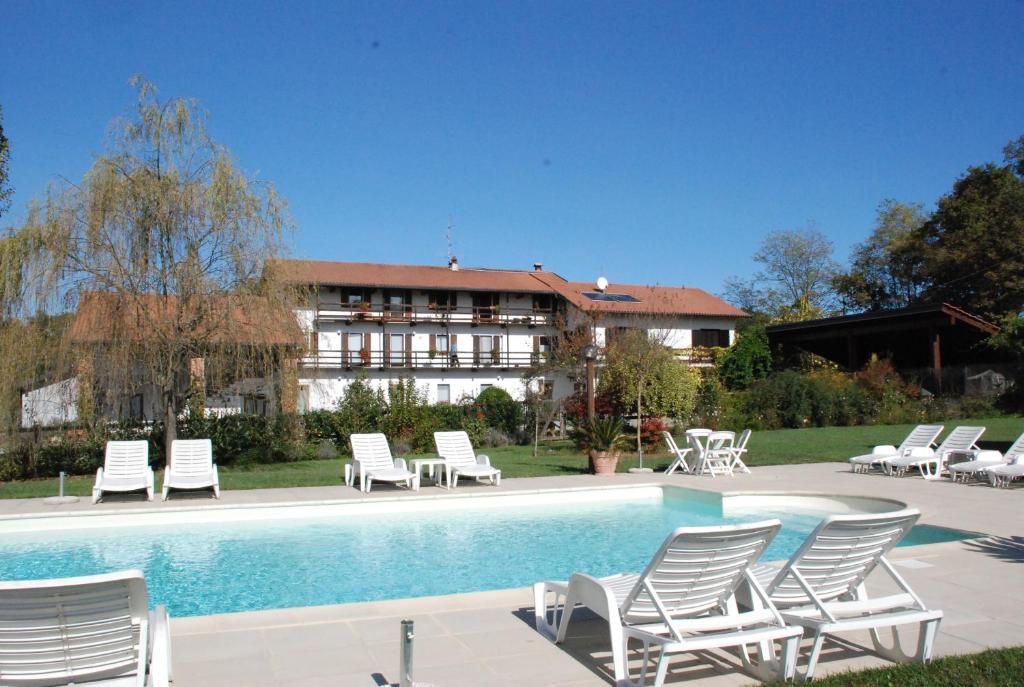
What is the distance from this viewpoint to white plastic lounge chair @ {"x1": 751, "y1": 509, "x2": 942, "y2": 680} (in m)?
4.72

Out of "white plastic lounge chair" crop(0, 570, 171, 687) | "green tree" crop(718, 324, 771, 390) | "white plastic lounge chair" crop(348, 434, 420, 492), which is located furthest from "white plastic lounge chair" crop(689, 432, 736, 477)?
"green tree" crop(718, 324, 771, 390)

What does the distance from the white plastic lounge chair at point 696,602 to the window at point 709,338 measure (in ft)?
141

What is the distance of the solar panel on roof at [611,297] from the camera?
4544 centimetres

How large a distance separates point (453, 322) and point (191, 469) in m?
29.8

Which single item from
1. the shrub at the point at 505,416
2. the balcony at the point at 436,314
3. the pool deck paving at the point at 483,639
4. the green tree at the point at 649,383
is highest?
the balcony at the point at 436,314

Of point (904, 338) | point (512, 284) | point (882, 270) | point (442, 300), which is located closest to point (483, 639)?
point (904, 338)

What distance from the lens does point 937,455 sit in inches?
623

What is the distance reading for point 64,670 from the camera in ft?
12.4

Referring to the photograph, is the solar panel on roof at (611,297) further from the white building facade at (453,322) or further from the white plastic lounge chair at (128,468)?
the white plastic lounge chair at (128,468)

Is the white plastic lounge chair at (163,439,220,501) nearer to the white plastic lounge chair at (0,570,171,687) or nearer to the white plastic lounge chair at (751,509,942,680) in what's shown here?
the white plastic lounge chair at (0,570,171,687)

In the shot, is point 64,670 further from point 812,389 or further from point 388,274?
point 388,274

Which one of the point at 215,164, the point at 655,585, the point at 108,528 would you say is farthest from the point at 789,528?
the point at 215,164

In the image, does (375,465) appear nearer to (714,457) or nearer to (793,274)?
(714,457)

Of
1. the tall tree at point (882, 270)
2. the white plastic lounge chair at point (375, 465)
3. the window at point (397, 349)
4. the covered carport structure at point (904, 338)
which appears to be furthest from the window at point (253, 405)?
the tall tree at point (882, 270)
